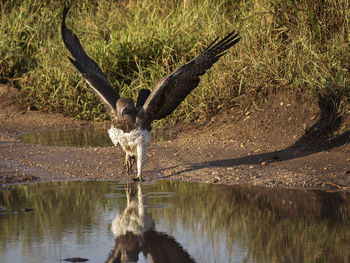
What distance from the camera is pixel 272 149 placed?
7.44 meters

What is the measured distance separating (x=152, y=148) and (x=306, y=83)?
2085 mm

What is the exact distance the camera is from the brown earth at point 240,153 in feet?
21.1

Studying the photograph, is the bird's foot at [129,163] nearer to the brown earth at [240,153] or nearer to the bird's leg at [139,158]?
the brown earth at [240,153]

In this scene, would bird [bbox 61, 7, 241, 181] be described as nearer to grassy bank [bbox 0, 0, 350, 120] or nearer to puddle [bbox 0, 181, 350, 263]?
puddle [bbox 0, 181, 350, 263]

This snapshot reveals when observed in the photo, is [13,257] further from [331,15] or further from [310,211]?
[331,15]

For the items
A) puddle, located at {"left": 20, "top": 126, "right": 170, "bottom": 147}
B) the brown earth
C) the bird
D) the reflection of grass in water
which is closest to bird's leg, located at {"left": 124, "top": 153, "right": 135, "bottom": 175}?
the bird

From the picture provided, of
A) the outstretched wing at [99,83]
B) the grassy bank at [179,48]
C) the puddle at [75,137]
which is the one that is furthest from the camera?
the puddle at [75,137]

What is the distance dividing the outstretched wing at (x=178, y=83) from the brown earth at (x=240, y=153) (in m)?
0.67

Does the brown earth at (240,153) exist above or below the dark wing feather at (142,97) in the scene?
below

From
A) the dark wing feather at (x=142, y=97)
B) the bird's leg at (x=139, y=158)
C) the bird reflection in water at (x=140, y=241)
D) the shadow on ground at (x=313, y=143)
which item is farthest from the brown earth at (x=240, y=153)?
the bird reflection in water at (x=140, y=241)

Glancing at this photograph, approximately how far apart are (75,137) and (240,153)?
8.54 ft

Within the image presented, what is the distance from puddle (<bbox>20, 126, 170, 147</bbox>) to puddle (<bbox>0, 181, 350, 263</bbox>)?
2059 millimetres

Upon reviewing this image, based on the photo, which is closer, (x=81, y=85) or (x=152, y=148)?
(x=152, y=148)

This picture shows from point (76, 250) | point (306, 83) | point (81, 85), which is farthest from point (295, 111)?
point (76, 250)
